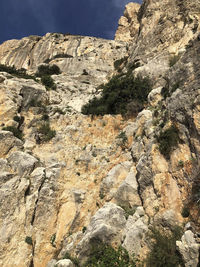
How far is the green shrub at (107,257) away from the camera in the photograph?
23.4 ft

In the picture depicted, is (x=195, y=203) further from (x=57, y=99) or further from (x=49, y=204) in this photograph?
(x=57, y=99)

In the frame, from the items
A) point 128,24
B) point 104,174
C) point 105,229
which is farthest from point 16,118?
point 128,24

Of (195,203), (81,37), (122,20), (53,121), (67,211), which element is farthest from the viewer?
(122,20)

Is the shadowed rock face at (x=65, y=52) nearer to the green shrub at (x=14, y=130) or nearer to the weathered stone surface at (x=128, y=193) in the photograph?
the green shrub at (x=14, y=130)

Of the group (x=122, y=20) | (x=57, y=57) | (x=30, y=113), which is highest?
(x=122, y=20)

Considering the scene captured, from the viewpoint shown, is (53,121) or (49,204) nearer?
(49,204)

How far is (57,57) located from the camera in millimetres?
43812

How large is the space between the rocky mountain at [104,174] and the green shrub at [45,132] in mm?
98

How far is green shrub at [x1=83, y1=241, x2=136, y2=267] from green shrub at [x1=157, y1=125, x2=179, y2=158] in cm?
497

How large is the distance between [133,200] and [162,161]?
2535 millimetres

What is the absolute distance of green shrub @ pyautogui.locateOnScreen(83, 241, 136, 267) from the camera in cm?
712

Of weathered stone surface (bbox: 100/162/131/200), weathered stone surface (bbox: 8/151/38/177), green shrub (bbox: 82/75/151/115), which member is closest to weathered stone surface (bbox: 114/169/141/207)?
weathered stone surface (bbox: 100/162/131/200)

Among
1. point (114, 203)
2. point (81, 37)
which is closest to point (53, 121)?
point (114, 203)

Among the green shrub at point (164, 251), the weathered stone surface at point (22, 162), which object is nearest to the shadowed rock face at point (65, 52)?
the weathered stone surface at point (22, 162)
